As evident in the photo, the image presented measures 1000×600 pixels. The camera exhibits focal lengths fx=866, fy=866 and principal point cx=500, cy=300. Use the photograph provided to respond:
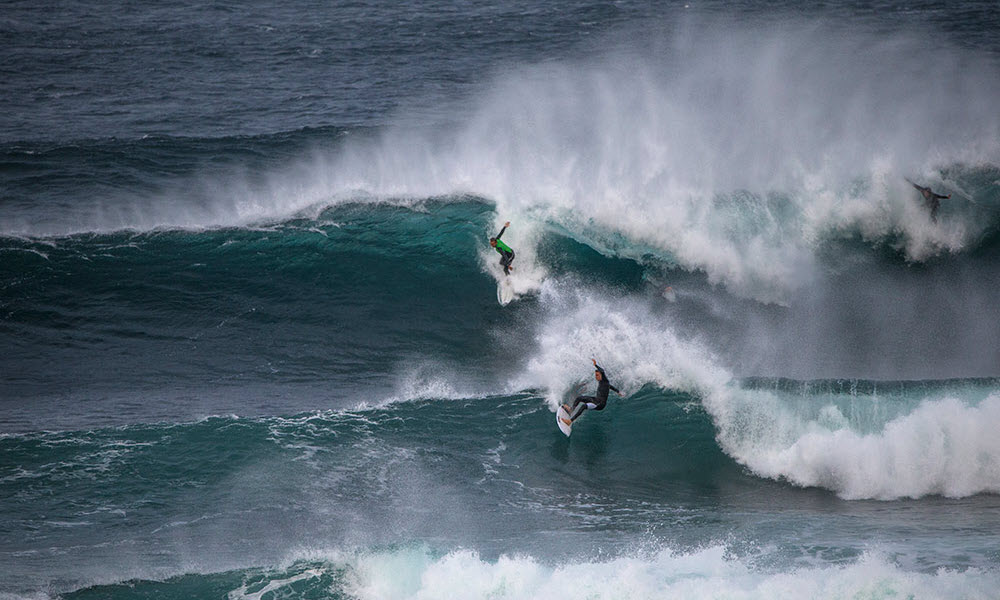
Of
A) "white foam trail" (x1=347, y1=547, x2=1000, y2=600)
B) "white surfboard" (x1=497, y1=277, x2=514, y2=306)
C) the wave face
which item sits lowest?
"white foam trail" (x1=347, y1=547, x2=1000, y2=600)

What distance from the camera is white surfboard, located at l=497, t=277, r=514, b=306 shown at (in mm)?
19344

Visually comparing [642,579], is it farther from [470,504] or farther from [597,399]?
[597,399]

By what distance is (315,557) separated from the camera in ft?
40.4

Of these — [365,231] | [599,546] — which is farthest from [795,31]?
[599,546]

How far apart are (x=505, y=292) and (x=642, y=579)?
9102 mm

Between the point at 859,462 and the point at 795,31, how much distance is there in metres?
24.9

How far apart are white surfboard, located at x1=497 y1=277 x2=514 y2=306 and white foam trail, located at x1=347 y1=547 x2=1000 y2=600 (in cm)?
798

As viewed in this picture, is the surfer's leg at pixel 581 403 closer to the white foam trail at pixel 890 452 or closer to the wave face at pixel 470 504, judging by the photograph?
the wave face at pixel 470 504

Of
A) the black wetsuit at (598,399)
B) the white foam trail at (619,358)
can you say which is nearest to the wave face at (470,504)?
the white foam trail at (619,358)

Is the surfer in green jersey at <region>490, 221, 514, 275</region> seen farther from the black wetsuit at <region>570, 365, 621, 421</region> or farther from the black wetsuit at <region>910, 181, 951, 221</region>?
the black wetsuit at <region>910, 181, 951, 221</region>

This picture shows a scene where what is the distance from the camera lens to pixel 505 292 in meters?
19.5

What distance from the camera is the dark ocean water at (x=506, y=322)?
12547 millimetres

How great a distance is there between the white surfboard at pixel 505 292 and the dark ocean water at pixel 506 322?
0.20 meters

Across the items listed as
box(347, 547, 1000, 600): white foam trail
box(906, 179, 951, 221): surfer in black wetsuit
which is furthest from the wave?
box(906, 179, 951, 221): surfer in black wetsuit
